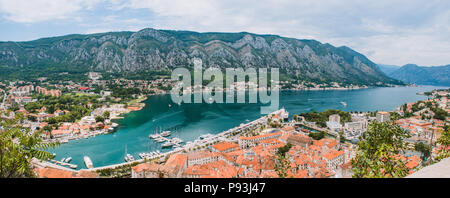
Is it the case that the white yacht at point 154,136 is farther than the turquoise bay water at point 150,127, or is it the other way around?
the white yacht at point 154,136

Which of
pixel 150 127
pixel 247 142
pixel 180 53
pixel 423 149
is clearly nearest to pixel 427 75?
pixel 180 53

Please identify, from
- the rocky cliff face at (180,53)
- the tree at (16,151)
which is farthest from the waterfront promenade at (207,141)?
the rocky cliff face at (180,53)

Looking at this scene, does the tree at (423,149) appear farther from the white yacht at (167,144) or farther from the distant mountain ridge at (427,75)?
the distant mountain ridge at (427,75)

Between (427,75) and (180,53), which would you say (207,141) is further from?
(427,75)

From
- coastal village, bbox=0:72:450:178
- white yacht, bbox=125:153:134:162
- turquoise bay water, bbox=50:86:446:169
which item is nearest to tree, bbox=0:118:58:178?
coastal village, bbox=0:72:450:178

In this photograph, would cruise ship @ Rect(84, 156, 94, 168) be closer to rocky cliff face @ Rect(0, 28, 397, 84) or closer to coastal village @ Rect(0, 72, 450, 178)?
coastal village @ Rect(0, 72, 450, 178)
